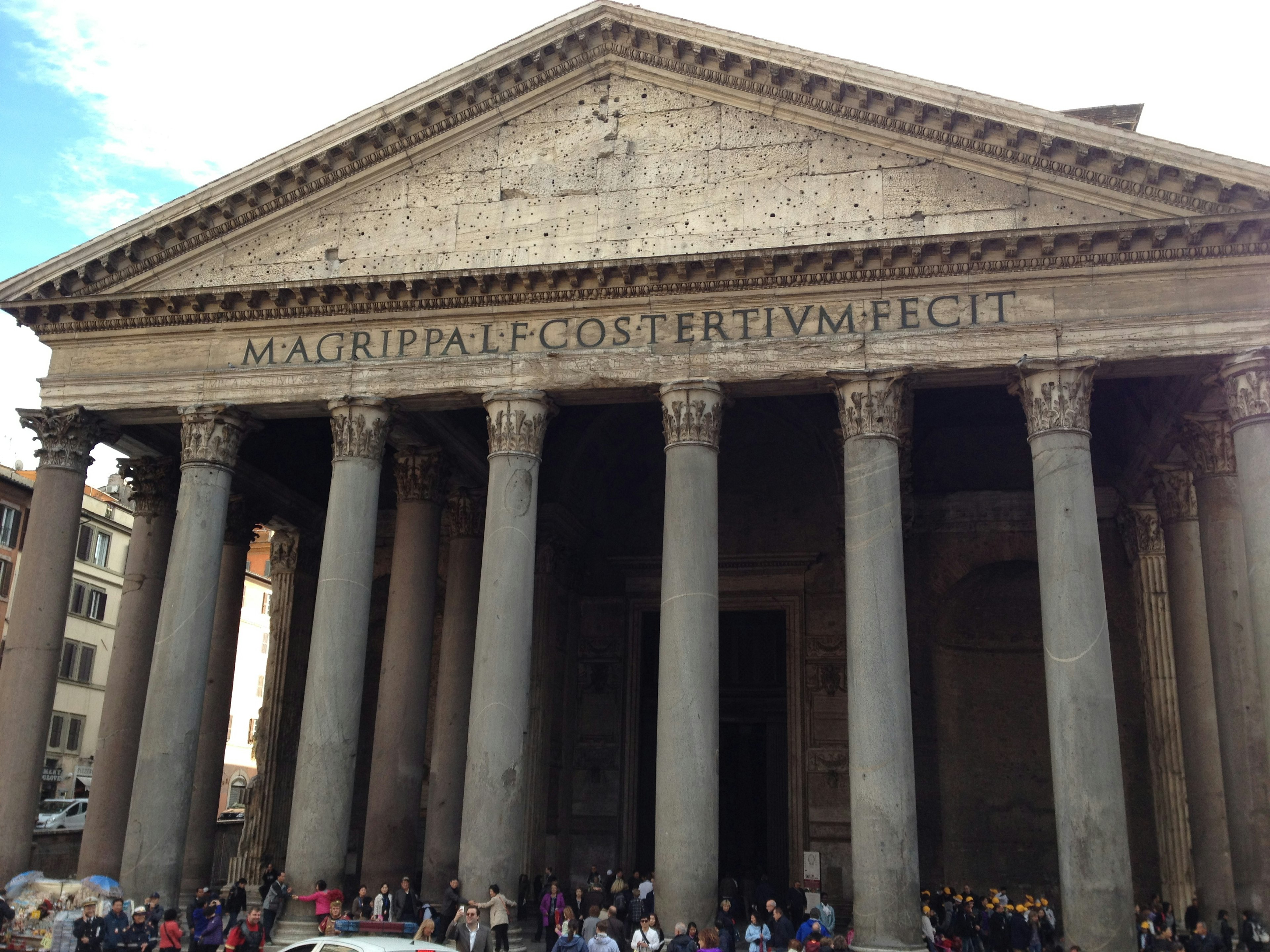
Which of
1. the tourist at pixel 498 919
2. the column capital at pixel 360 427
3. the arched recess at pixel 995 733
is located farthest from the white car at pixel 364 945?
the arched recess at pixel 995 733

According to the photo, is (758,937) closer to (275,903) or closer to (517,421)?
(275,903)

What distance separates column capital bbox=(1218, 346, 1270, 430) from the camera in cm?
1445

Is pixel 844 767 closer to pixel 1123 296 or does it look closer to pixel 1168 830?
pixel 1168 830

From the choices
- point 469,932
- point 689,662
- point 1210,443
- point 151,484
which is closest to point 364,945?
point 469,932

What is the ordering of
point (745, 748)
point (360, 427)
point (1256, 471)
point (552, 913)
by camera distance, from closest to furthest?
point (1256, 471)
point (552, 913)
point (360, 427)
point (745, 748)

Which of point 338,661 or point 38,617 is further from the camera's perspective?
point 38,617

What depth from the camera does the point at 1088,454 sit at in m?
14.9

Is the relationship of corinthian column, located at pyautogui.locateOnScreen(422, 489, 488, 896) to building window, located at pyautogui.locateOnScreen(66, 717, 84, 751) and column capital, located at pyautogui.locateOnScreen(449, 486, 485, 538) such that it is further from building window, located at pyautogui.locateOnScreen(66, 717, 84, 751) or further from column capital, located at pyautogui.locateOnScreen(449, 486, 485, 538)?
building window, located at pyautogui.locateOnScreen(66, 717, 84, 751)

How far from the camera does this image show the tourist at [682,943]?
12070mm

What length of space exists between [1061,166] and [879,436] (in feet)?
14.4

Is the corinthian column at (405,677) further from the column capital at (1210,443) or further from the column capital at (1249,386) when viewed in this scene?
the column capital at (1249,386)

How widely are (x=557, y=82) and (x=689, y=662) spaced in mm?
9231

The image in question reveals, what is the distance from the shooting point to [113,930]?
12.7 meters

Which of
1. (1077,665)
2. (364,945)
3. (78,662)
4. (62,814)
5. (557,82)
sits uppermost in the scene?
(557,82)
